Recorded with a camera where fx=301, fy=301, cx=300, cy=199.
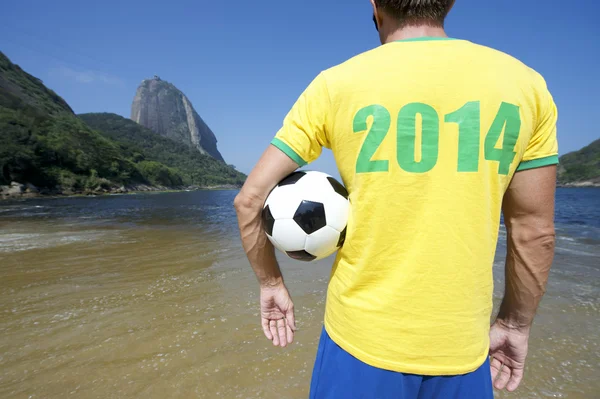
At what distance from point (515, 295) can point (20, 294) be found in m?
7.16

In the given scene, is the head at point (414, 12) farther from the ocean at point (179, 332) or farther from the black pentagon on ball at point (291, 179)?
the ocean at point (179, 332)

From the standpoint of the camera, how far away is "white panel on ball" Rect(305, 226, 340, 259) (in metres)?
1.54

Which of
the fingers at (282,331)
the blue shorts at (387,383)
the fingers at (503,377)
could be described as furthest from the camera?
the fingers at (282,331)

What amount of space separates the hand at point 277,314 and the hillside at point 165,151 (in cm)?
13407

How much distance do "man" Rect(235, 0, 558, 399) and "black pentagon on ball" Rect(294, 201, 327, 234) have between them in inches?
11.6

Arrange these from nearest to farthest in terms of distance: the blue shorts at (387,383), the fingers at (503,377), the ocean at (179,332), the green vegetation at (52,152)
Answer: the blue shorts at (387,383) → the fingers at (503,377) → the ocean at (179,332) → the green vegetation at (52,152)

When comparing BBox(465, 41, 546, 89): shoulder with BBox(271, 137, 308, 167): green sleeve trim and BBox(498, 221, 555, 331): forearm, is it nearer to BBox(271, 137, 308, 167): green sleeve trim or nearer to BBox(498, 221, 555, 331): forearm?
BBox(498, 221, 555, 331): forearm

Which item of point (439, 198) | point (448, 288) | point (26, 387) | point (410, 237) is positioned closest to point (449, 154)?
point (439, 198)

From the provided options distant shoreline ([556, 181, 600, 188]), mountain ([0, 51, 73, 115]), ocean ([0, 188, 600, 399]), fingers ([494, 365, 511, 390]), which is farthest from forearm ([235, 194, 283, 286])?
distant shoreline ([556, 181, 600, 188])

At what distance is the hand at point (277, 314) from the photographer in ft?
5.19

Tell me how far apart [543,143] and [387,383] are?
1.13 meters

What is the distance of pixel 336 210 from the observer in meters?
1.51

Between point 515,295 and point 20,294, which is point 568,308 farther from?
point 20,294

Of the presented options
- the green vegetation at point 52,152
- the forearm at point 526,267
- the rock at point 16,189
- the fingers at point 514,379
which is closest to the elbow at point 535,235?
the forearm at point 526,267
